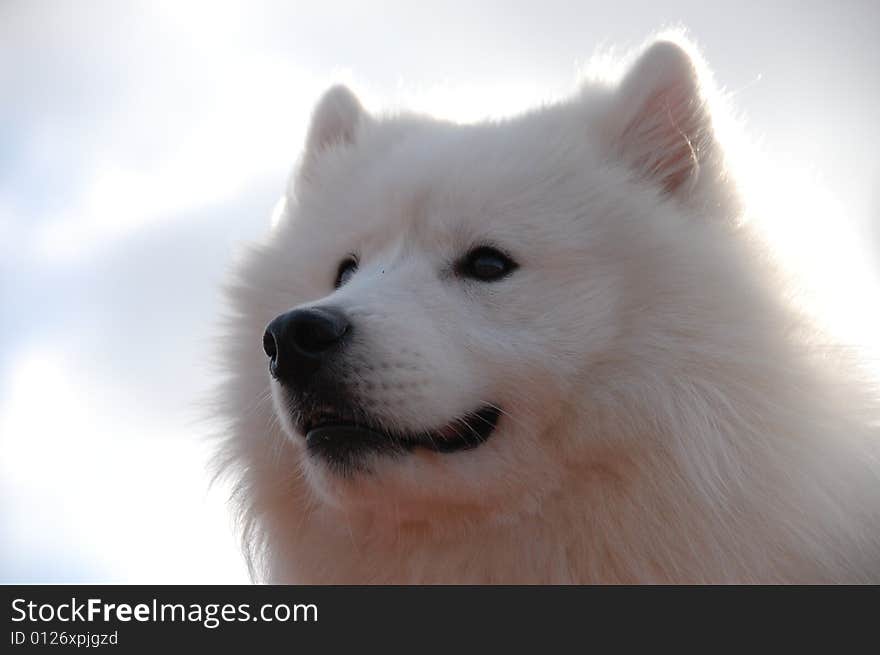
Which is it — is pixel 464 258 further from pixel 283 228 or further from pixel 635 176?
pixel 283 228

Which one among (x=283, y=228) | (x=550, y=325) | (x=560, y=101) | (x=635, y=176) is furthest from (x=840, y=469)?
(x=283, y=228)

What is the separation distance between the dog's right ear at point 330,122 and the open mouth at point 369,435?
8.34 feet

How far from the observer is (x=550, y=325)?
4.35 metres

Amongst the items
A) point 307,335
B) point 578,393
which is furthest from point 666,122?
point 307,335

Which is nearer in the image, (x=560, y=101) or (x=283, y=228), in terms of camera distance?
(x=560, y=101)

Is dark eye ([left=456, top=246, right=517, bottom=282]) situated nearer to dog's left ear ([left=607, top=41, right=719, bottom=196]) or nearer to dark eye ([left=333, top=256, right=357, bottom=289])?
dark eye ([left=333, top=256, right=357, bottom=289])

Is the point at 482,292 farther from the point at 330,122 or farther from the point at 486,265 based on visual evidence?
the point at 330,122

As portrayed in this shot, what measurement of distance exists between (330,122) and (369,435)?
9.62ft

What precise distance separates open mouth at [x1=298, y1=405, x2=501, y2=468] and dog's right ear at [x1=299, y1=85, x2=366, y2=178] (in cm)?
254

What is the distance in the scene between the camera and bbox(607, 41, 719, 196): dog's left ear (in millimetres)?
4871

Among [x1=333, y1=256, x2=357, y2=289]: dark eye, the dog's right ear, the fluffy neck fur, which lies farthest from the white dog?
the dog's right ear

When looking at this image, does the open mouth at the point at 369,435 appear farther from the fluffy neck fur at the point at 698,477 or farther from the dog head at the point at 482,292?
the fluffy neck fur at the point at 698,477

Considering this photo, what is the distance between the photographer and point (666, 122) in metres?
4.95

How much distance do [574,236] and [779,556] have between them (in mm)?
1676
